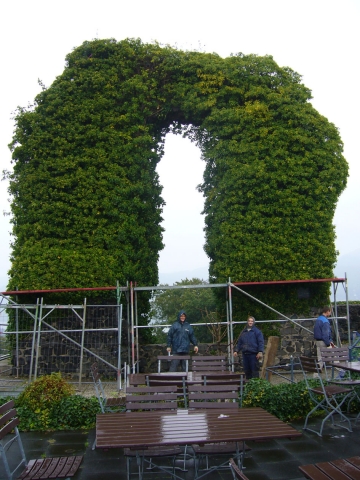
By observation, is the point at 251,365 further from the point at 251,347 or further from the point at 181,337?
the point at 181,337

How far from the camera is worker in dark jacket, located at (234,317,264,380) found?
10.0 meters

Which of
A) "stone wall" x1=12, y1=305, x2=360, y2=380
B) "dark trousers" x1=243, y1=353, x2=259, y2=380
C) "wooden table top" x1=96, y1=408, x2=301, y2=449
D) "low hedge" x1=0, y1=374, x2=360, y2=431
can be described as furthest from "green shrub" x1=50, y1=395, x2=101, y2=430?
"stone wall" x1=12, y1=305, x2=360, y2=380

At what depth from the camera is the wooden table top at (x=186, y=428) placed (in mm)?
4281

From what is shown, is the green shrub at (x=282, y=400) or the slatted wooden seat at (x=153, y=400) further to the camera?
the green shrub at (x=282, y=400)

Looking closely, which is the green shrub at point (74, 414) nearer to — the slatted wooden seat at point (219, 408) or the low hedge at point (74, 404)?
the low hedge at point (74, 404)

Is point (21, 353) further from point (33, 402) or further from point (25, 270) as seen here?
point (33, 402)

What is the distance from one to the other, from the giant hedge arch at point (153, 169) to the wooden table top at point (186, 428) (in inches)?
358

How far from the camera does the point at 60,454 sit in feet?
20.6

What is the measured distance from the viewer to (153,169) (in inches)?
641

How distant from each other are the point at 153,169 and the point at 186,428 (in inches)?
485

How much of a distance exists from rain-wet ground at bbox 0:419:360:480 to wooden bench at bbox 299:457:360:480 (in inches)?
62.7

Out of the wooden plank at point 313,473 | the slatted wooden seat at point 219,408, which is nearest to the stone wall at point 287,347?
the slatted wooden seat at point 219,408

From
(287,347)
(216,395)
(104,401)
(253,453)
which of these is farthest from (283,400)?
(287,347)

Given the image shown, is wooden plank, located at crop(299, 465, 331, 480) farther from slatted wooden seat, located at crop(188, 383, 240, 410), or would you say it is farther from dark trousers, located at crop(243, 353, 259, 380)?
dark trousers, located at crop(243, 353, 259, 380)
